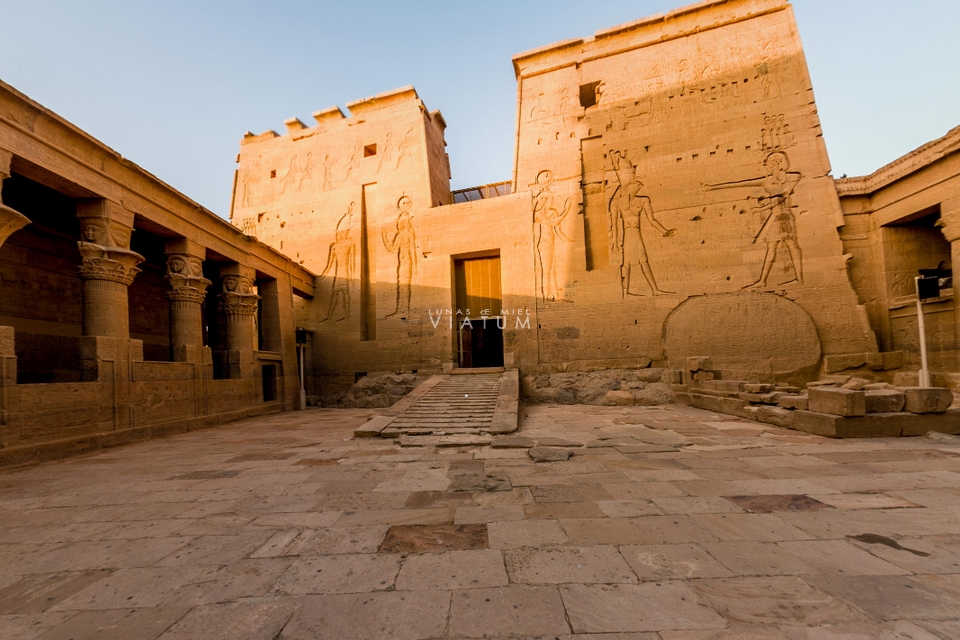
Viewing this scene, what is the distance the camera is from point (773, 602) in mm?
1974

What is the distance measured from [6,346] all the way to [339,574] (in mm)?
6845

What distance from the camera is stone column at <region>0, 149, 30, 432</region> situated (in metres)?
5.54

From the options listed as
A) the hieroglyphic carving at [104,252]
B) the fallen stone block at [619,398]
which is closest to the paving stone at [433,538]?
the hieroglyphic carving at [104,252]

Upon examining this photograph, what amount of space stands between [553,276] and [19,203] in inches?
507

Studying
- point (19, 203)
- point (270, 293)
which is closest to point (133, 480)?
point (19, 203)

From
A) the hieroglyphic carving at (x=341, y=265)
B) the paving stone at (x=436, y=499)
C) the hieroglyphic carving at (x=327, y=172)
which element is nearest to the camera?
the paving stone at (x=436, y=499)

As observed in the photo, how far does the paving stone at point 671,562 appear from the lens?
224cm

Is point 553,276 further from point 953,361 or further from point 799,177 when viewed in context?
point 953,361

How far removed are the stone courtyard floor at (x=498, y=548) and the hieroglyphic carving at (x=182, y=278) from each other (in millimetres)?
5251

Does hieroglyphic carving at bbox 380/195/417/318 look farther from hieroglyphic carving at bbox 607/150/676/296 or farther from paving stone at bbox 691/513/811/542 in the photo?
paving stone at bbox 691/513/811/542

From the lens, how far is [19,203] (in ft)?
27.8

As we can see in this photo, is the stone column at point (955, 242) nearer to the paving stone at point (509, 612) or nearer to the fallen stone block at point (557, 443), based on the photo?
the fallen stone block at point (557, 443)

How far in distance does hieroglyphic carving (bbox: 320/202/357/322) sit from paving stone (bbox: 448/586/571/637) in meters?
13.3

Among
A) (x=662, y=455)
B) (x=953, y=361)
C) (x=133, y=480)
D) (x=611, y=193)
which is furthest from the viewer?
(x=611, y=193)
